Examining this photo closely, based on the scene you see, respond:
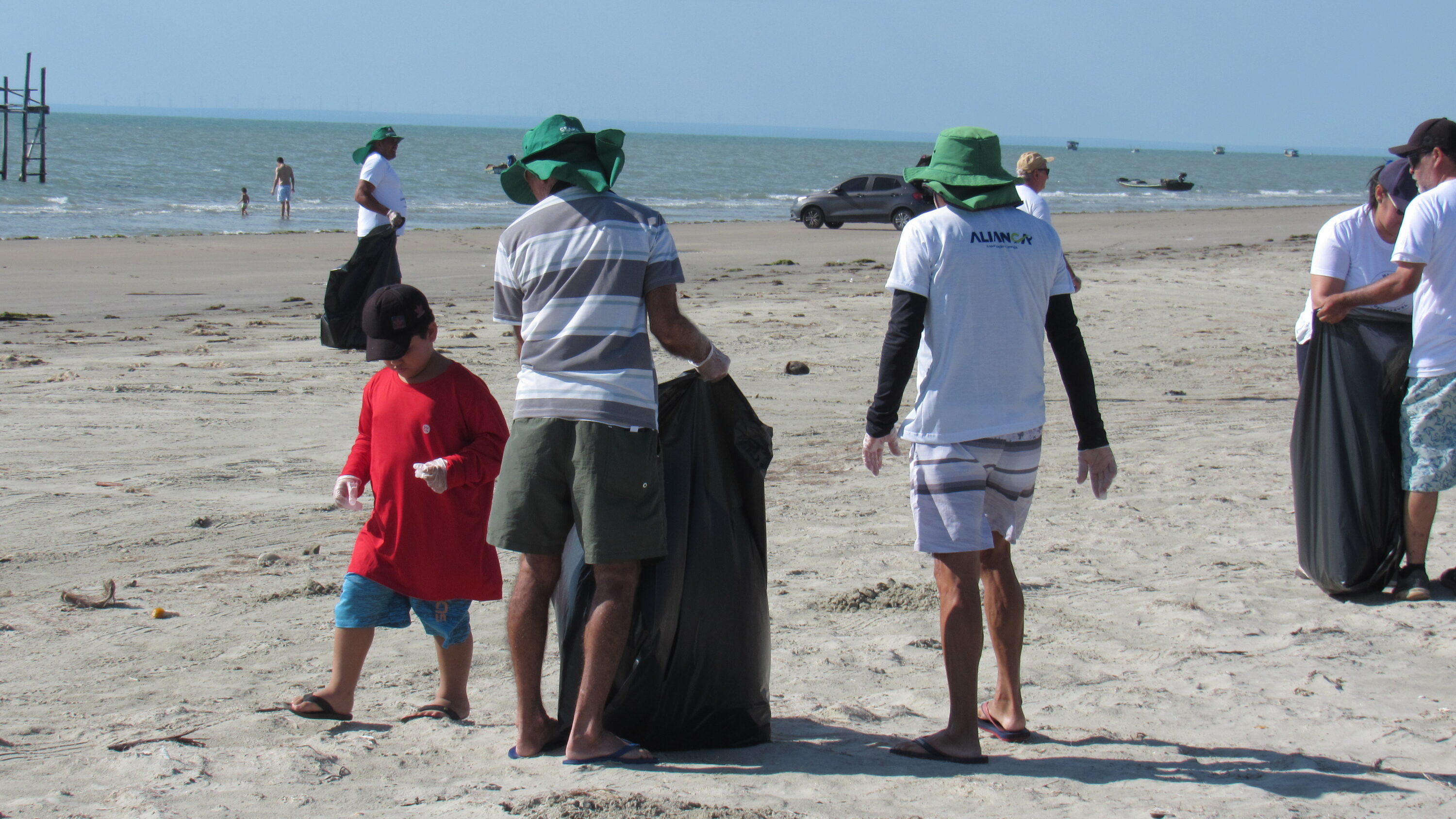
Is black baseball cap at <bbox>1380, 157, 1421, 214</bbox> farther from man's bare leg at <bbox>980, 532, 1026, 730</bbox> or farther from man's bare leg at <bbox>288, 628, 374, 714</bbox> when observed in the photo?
man's bare leg at <bbox>288, 628, 374, 714</bbox>

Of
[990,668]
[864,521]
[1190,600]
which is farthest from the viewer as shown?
[864,521]

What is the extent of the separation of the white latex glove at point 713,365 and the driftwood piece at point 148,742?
1666mm

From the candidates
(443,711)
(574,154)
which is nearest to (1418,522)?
(574,154)

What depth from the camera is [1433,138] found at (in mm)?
4297

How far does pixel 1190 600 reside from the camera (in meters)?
4.52

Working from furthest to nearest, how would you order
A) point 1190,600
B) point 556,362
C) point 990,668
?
point 1190,600
point 990,668
point 556,362

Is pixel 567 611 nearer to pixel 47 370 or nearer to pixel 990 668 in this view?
pixel 990 668

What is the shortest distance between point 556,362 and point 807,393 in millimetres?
5967

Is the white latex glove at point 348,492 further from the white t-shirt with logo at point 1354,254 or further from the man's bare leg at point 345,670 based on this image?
the white t-shirt with logo at point 1354,254

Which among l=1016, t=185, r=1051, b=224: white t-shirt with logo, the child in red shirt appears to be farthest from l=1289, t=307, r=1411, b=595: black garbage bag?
the child in red shirt

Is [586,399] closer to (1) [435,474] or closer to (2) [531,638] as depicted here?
(1) [435,474]

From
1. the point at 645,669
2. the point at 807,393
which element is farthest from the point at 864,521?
the point at 807,393

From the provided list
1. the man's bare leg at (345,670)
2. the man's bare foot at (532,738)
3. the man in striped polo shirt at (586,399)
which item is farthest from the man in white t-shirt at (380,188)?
the man's bare foot at (532,738)

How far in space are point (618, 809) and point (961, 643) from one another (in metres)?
0.98
